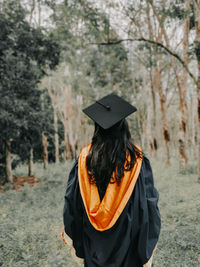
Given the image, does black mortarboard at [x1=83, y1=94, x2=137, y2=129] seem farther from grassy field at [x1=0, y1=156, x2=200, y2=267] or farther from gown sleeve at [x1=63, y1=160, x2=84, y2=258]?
grassy field at [x1=0, y1=156, x2=200, y2=267]

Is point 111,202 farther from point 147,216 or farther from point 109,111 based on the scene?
point 109,111

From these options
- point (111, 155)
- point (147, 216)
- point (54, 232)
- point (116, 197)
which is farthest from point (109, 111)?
point (54, 232)

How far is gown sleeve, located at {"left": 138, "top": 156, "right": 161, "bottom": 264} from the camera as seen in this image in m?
2.14

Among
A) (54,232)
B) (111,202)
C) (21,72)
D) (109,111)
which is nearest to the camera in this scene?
(111,202)

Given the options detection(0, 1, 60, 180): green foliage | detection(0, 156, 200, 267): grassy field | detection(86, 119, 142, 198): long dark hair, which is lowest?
detection(0, 156, 200, 267): grassy field

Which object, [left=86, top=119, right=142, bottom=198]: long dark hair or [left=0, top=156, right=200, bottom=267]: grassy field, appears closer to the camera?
[left=86, top=119, right=142, bottom=198]: long dark hair

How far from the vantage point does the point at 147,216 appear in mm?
2148

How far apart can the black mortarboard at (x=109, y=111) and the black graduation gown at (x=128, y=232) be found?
45 cm

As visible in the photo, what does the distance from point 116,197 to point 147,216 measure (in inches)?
12.3

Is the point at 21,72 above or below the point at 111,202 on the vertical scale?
above

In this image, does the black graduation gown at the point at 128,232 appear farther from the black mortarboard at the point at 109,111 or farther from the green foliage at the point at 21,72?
the green foliage at the point at 21,72

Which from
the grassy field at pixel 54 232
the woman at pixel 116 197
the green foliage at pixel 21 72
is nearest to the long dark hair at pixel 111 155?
the woman at pixel 116 197

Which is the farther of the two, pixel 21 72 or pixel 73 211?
pixel 21 72

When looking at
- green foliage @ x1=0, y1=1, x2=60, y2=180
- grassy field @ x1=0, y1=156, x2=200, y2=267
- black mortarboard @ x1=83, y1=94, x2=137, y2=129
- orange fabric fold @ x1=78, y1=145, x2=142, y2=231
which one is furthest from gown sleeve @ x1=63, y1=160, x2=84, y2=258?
green foliage @ x1=0, y1=1, x2=60, y2=180
